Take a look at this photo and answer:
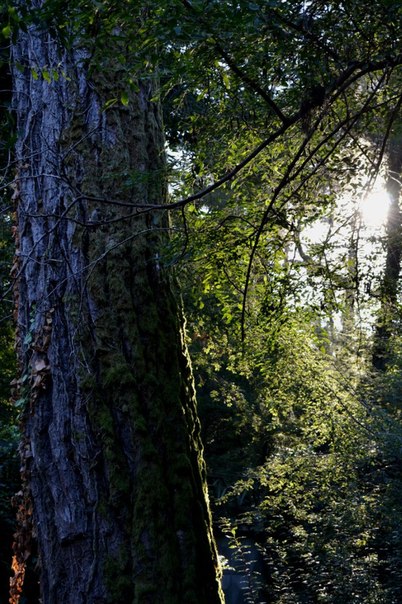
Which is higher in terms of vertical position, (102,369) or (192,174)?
(192,174)

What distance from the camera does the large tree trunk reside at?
9.20 feet

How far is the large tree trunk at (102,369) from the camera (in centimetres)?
280

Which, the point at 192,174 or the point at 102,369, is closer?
the point at 102,369

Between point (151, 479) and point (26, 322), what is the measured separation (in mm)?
1007

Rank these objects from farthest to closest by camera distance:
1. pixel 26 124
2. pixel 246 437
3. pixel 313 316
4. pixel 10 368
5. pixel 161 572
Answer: pixel 246 437, pixel 10 368, pixel 313 316, pixel 26 124, pixel 161 572

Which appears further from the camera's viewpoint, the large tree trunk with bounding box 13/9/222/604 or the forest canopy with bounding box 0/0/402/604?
the large tree trunk with bounding box 13/9/222/604

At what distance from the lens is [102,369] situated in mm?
3025

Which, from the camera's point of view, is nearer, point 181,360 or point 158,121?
point 181,360

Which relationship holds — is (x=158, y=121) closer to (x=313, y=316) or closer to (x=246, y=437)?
(x=313, y=316)

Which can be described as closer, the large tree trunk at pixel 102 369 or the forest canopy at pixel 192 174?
the forest canopy at pixel 192 174

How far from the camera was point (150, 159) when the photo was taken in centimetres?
368

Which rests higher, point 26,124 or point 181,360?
point 26,124

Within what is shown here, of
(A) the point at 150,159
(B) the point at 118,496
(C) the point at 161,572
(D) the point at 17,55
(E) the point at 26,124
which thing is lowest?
(C) the point at 161,572

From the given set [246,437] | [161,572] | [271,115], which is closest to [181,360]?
[161,572]
